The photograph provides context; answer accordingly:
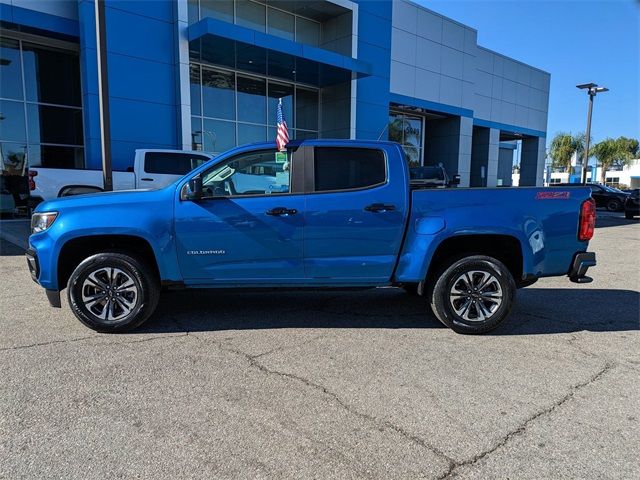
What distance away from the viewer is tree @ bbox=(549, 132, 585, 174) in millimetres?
72812

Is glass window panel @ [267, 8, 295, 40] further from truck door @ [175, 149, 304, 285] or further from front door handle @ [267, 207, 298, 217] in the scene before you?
front door handle @ [267, 207, 298, 217]

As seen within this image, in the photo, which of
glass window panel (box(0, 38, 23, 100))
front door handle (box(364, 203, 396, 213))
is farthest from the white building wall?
front door handle (box(364, 203, 396, 213))

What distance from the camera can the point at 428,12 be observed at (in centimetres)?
2464

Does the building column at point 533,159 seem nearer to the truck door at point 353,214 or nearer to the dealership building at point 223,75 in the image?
the dealership building at point 223,75

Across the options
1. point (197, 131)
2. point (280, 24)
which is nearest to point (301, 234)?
point (197, 131)

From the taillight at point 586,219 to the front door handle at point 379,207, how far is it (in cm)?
199

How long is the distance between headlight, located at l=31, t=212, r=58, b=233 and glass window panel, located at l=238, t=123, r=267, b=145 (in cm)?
1492

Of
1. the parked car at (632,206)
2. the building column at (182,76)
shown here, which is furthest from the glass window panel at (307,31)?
the parked car at (632,206)

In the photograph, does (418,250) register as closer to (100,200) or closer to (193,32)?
(100,200)

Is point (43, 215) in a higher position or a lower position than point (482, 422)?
higher

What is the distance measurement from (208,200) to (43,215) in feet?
5.56

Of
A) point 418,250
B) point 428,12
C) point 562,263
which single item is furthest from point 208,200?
point 428,12

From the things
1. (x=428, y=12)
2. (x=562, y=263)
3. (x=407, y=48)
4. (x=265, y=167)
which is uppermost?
(x=428, y=12)

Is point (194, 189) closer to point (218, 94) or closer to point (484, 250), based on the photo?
point (484, 250)
